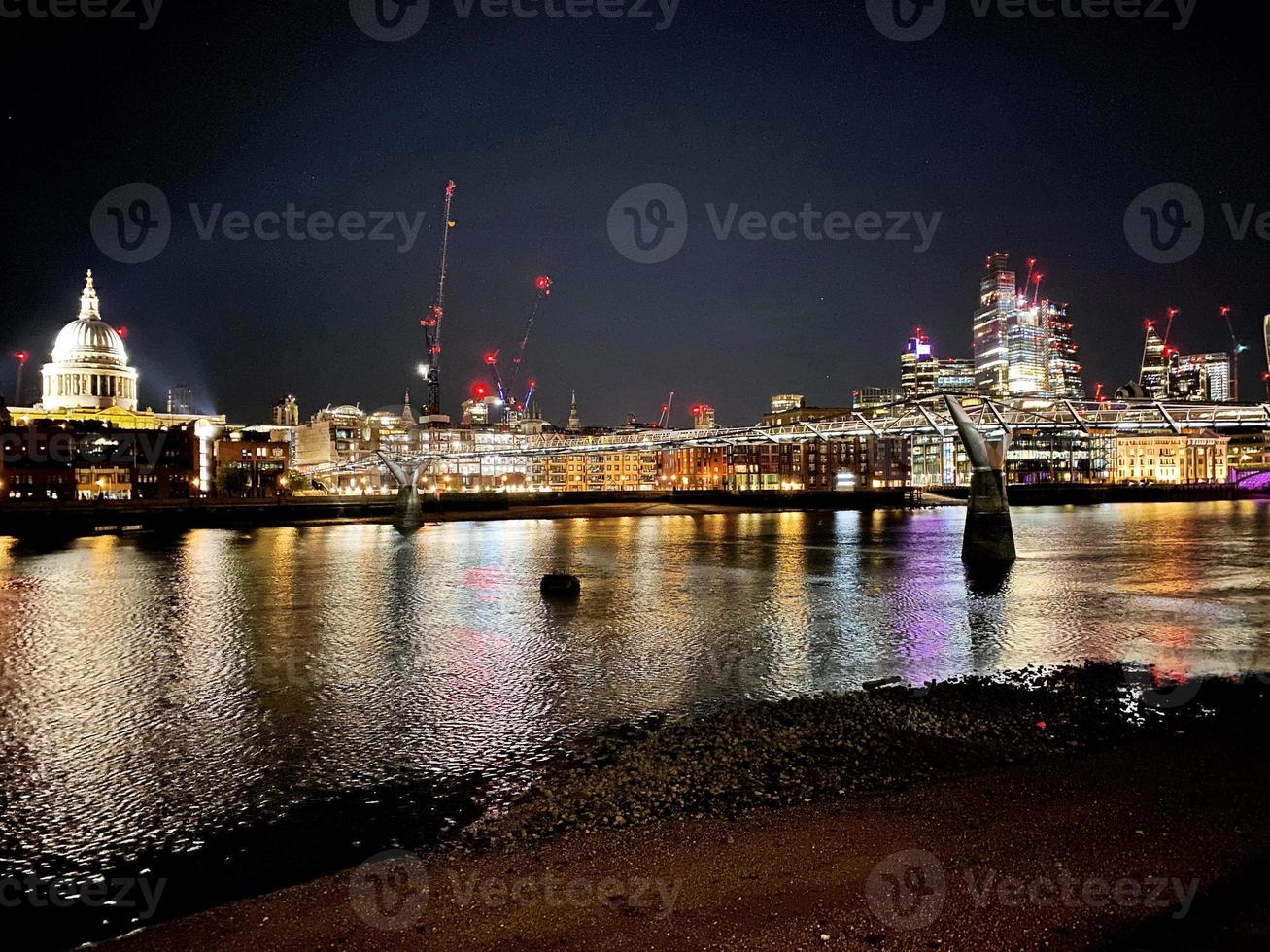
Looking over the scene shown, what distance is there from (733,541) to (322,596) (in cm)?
3295

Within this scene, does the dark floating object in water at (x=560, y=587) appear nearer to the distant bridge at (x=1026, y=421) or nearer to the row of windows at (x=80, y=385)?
the distant bridge at (x=1026, y=421)

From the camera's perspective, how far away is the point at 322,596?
28.4m

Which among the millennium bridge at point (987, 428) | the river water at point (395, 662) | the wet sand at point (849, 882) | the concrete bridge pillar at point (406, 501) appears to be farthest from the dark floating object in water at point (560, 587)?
the concrete bridge pillar at point (406, 501)

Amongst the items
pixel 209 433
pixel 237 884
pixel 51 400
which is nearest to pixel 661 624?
pixel 237 884

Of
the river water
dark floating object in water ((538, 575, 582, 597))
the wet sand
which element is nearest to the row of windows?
the river water

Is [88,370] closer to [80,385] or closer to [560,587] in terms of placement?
[80,385]

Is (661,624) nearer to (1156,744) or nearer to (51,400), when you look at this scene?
(1156,744)

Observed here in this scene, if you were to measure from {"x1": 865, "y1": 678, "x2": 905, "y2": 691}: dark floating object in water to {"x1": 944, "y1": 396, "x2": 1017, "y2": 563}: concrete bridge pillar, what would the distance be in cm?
2140

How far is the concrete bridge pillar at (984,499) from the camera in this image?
1325 inches

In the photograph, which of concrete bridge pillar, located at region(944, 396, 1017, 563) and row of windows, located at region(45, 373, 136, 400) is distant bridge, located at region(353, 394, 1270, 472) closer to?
concrete bridge pillar, located at region(944, 396, 1017, 563)

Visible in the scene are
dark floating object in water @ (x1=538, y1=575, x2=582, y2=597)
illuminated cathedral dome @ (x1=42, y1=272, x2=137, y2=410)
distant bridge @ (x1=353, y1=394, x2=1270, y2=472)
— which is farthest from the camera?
illuminated cathedral dome @ (x1=42, y1=272, x2=137, y2=410)

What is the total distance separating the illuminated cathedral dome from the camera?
139625 mm

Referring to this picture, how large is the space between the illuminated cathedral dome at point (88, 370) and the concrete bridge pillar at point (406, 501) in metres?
89.4

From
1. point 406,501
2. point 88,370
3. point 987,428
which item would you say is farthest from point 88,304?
point 987,428
